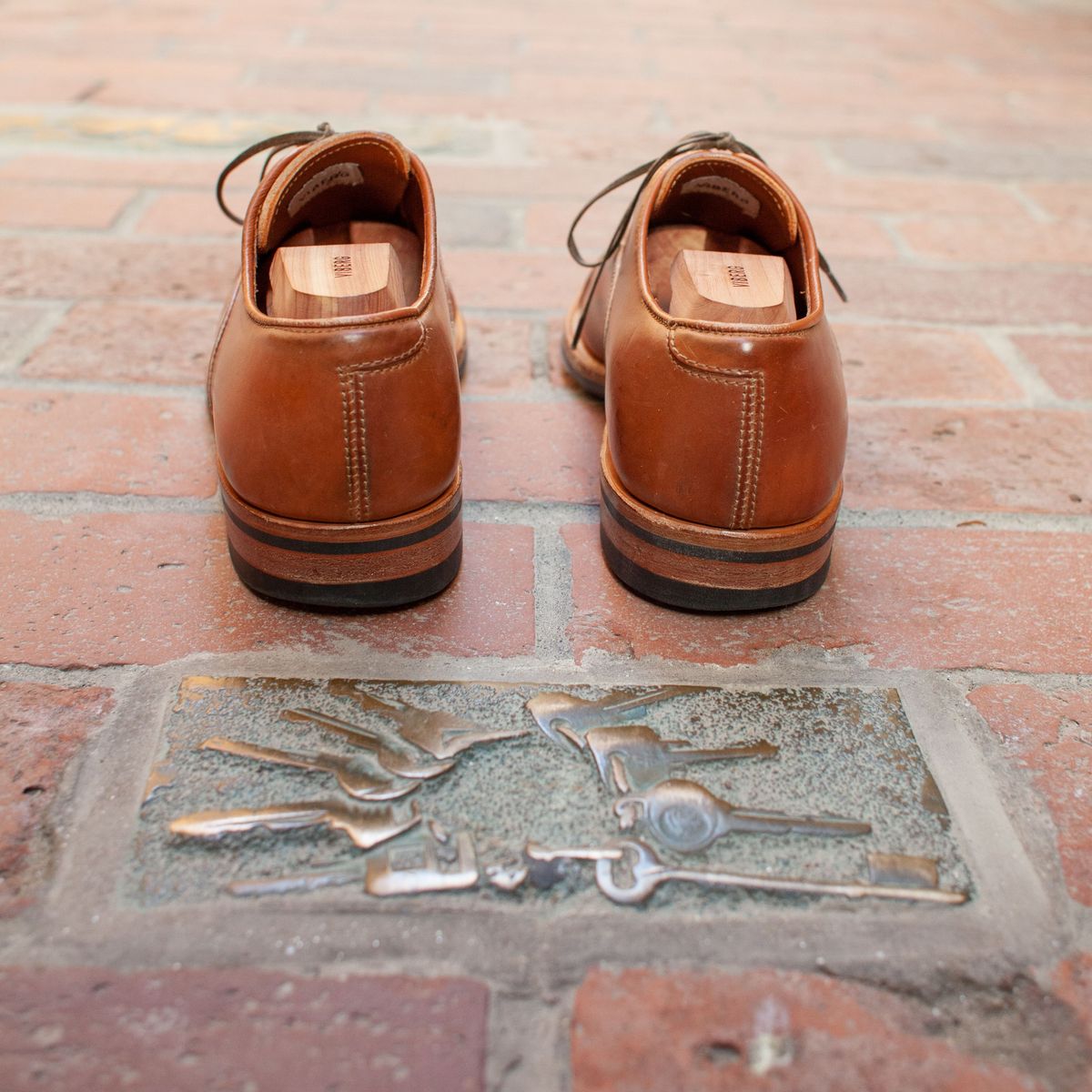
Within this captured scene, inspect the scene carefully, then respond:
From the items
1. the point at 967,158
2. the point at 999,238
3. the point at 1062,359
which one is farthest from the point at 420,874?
the point at 967,158

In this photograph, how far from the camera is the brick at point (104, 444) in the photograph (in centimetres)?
112

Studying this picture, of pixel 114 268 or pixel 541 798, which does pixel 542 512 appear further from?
pixel 114 268

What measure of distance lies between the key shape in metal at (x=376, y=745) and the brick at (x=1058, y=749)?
46cm

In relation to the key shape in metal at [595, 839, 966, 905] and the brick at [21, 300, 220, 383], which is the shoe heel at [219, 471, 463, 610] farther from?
the brick at [21, 300, 220, 383]

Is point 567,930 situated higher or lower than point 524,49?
lower

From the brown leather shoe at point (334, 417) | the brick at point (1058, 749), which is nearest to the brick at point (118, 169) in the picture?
the brown leather shoe at point (334, 417)

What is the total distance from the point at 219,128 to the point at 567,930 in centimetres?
201

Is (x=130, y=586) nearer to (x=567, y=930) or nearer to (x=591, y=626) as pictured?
(x=591, y=626)

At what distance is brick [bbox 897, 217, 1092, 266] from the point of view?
1.79 m

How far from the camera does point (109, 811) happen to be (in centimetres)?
75

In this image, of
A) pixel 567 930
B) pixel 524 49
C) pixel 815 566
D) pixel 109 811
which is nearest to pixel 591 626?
pixel 815 566

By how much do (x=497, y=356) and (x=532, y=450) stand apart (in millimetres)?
251

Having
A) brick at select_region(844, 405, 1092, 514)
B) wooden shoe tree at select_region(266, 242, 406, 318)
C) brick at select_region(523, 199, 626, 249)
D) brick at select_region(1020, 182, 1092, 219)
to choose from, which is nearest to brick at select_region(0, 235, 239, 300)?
brick at select_region(523, 199, 626, 249)

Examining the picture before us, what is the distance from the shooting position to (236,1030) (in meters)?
0.62
